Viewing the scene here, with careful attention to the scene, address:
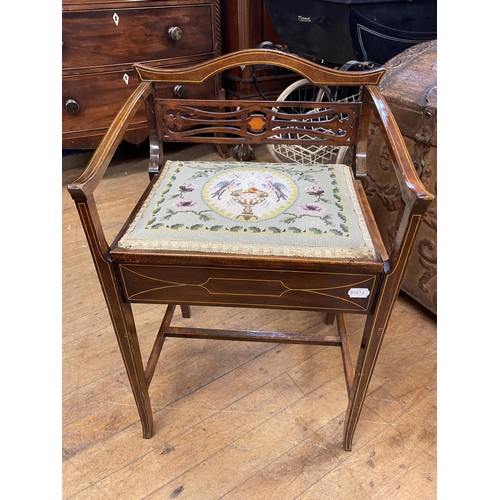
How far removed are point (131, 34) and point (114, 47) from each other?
10 centimetres

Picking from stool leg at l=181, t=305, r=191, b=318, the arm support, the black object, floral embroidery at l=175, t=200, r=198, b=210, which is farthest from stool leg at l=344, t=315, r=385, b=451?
the black object

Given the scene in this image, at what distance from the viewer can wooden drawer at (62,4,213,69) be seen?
73.5 inches

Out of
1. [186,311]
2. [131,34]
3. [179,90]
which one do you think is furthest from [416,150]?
[131,34]

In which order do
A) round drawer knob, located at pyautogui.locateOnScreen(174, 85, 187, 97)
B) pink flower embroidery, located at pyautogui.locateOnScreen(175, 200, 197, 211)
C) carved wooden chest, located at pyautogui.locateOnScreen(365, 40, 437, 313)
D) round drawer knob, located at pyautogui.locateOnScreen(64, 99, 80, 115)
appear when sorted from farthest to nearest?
round drawer knob, located at pyautogui.locateOnScreen(174, 85, 187, 97), round drawer knob, located at pyautogui.locateOnScreen(64, 99, 80, 115), carved wooden chest, located at pyautogui.locateOnScreen(365, 40, 437, 313), pink flower embroidery, located at pyautogui.locateOnScreen(175, 200, 197, 211)

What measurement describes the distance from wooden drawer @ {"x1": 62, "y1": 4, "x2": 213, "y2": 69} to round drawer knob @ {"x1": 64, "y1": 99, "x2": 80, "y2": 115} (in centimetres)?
15

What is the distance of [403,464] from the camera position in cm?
105

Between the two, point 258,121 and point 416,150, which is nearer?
point 258,121

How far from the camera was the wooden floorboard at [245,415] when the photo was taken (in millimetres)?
1021

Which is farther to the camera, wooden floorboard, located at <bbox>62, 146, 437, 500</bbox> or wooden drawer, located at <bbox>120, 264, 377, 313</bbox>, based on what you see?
wooden floorboard, located at <bbox>62, 146, 437, 500</bbox>

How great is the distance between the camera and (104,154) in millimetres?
819

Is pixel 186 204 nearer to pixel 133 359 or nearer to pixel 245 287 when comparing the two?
pixel 245 287

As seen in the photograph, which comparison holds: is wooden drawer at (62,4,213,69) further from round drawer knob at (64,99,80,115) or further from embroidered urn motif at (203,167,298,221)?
embroidered urn motif at (203,167,298,221)

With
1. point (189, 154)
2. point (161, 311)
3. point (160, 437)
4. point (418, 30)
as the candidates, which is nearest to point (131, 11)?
point (189, 154)

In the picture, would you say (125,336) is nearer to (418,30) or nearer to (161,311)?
(161,311)
